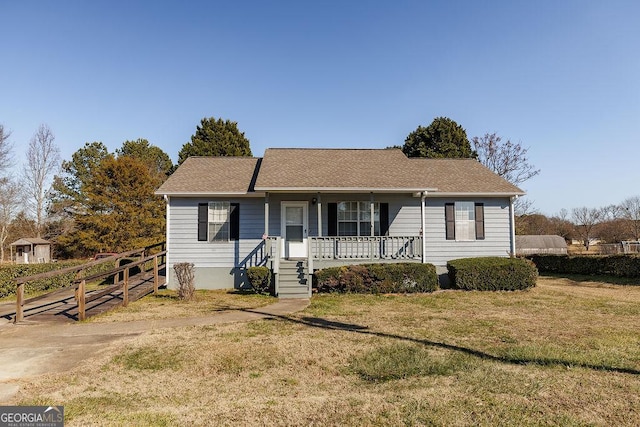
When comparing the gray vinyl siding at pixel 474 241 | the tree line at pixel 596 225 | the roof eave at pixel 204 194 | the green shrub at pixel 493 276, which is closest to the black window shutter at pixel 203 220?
the roof eave at pixel 204 194

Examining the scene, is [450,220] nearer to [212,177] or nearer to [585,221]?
[212,177]

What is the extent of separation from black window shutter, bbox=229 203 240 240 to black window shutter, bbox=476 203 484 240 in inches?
372

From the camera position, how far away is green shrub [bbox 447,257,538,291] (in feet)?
40.6

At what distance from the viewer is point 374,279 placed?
1177 centimetres

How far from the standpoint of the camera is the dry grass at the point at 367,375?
3613 millimetres

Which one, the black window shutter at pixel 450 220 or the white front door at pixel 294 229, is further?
the black window shutter at pixel 450 220

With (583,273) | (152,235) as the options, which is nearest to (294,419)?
(583,273)

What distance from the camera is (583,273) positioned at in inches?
773

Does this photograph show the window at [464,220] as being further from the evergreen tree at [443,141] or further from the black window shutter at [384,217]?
the evergreen tree at [443,141]

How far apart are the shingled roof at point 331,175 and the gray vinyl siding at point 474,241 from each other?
62 centimetres

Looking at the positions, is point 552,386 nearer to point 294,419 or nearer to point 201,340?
point 294,419

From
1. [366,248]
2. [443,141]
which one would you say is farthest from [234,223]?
[443,141]

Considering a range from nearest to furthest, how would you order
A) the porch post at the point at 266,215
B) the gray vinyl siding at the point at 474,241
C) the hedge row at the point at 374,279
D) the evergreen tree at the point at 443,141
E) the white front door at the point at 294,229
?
1. the hedge row at the point at 374,279
2. the porch post at the point at 266,215
3. the white front door at the point at 294,229
4. the gray vinyl siding at the point at 474,241
5. the evergreen tree at the point at 443,141

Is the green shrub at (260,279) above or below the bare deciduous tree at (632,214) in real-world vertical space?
below
